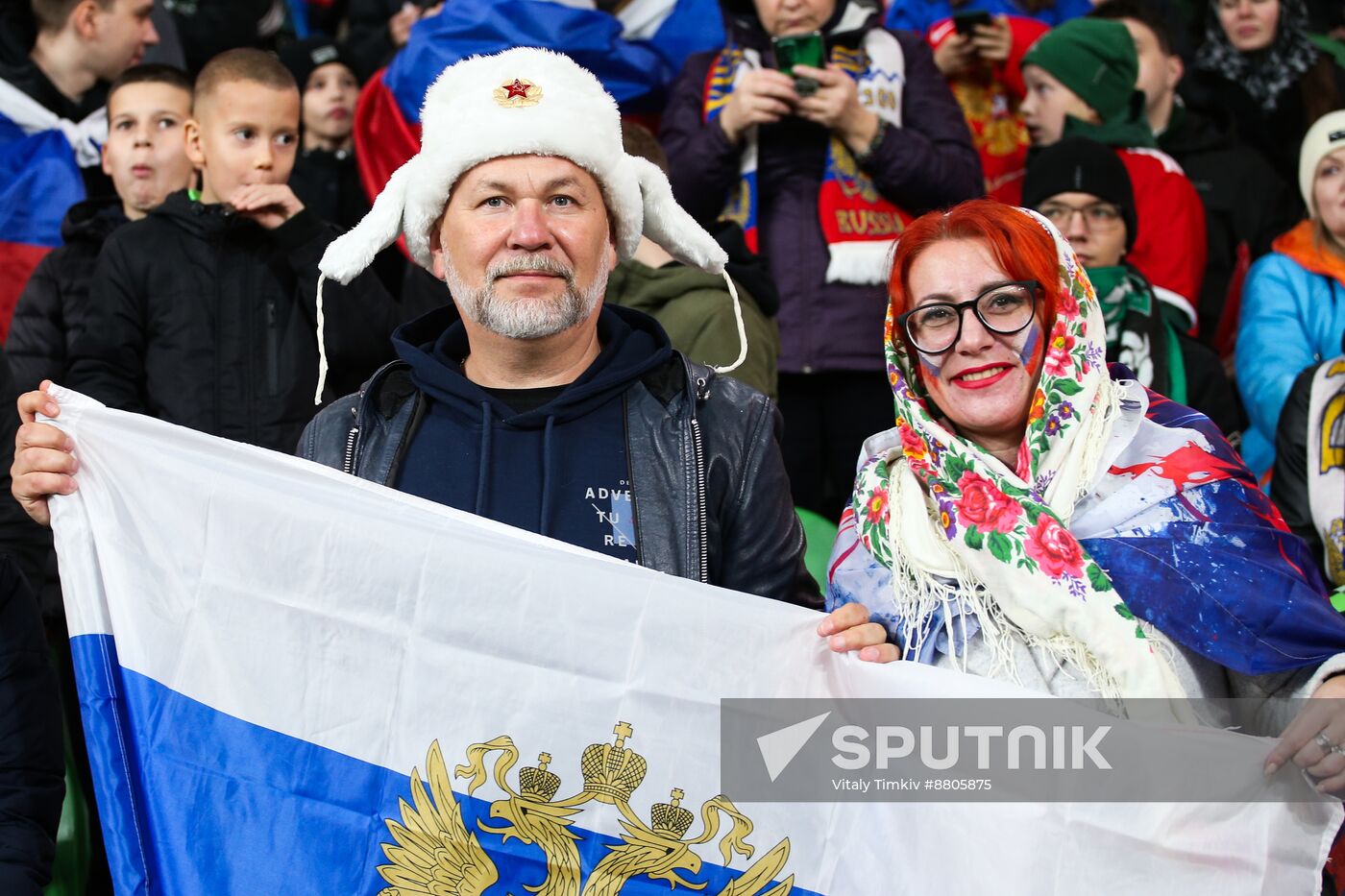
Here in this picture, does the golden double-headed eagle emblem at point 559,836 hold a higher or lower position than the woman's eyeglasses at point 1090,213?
lower

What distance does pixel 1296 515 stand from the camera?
482 centimetres

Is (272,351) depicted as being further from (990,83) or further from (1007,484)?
(990,83)

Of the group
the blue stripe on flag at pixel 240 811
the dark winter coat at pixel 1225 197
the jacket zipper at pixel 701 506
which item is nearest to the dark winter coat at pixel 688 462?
the jacket zipper at pixel 701 506

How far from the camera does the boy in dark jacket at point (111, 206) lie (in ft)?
16.2

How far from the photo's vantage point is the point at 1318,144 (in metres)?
5.91

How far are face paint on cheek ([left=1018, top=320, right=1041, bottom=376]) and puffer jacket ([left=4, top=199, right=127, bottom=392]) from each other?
290 centimetres

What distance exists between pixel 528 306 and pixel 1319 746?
1683mm

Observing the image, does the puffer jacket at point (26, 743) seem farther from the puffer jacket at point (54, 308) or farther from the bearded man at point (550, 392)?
the puffer jacket at point (54, 308)

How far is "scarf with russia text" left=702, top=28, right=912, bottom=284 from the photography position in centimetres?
535

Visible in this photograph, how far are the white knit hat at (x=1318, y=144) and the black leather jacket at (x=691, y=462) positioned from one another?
3469 millimetres

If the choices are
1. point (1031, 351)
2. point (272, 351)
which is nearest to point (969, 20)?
point (272, 351)

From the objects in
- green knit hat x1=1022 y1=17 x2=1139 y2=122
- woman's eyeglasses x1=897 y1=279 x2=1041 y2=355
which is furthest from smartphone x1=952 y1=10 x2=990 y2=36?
woman's eyeglasses x1=897 y1=279 x2=1041 y2=355

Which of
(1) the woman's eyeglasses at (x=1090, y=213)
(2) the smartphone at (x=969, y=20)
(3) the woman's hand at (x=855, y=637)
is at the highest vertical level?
(2) the smartphone at (x=969, y=20)

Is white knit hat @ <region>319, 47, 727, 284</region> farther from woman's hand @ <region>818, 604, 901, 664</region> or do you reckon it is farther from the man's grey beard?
woman's hand @ <region>818, 604, 901, 664</region>
